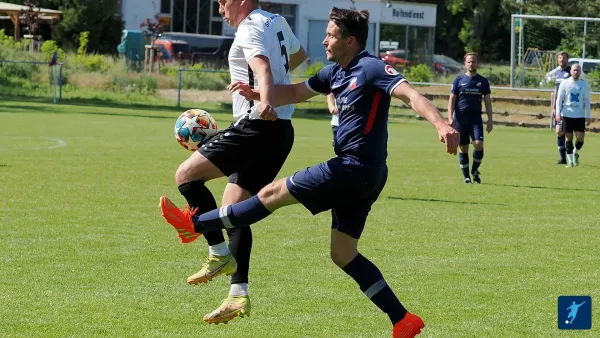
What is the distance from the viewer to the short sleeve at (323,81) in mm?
6648

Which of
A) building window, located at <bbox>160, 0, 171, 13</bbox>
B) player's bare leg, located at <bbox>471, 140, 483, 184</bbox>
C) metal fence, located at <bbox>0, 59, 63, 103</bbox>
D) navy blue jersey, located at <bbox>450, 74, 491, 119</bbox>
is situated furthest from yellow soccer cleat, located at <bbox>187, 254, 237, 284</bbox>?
building window, located at <bbox>160, 0, 171, 13</bbox>

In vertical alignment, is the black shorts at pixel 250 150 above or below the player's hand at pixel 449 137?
below

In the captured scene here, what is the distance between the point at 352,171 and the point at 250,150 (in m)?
1.08

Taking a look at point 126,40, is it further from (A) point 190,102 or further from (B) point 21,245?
(B) point 21,245

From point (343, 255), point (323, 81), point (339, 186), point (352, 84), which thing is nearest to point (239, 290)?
point (343, 255)

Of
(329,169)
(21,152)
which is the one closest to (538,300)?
(329,169)

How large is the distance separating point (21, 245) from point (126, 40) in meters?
44.5

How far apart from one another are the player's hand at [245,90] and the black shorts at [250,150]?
230mm

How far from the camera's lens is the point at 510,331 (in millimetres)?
6922

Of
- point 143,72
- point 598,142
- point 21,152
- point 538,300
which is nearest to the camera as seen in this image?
point 538,300

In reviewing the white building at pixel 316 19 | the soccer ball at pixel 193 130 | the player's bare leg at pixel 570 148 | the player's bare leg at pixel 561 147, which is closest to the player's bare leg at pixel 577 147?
the player's bare leg at pixel 570 148

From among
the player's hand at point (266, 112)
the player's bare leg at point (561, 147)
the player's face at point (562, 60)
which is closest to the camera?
the player's hand at point (266, 112)

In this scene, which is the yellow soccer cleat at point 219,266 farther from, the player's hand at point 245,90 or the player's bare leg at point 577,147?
the player's bare leg at point 577,147

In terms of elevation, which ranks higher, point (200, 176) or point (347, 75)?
point (347, 75)
